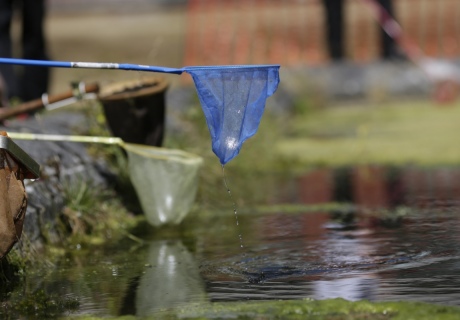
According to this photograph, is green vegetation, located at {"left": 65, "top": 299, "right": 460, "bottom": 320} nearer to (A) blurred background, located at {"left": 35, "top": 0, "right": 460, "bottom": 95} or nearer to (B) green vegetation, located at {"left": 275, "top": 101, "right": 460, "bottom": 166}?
(B) green vegetation, located at {"left": 275, "top": 101, "right": 460, "bottom": 166}

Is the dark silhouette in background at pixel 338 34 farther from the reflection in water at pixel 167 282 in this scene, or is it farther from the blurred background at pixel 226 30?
the reflection in water at pixel 167 282

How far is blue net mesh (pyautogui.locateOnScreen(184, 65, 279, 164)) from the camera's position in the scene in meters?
5.57

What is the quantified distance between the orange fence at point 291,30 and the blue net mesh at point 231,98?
1057 cm

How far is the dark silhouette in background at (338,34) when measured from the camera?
14523 millimetres

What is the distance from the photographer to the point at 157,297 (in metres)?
5.18

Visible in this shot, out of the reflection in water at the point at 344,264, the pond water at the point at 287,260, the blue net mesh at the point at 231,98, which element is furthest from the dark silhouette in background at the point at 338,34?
the blue net mesh at the point at 231,98

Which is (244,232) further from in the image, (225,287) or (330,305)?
(330,305)

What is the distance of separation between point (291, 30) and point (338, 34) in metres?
4.90

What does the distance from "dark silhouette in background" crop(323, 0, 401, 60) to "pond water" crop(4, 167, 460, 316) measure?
6.56 m

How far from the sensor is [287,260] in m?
5.90

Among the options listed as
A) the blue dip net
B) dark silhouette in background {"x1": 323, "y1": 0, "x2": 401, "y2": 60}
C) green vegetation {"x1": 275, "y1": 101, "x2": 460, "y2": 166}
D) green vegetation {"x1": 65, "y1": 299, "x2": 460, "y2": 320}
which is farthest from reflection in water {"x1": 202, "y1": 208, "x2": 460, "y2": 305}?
dark silhouette in background {"x1": 323, "y1": 0, "x2": 401, "y2": 60}

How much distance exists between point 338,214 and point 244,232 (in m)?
0.74

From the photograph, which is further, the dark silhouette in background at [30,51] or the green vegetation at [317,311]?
the dark silhouette in background at [30,51]

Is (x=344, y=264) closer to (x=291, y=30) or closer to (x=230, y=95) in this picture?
(x=230, y=95)
